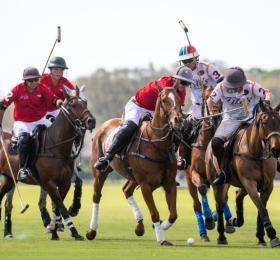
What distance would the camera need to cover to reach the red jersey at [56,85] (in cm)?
2125

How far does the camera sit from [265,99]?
696 inches

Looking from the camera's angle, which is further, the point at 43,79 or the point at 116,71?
the point at 116,71

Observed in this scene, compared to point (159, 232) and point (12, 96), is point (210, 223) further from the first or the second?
point (12, 96)

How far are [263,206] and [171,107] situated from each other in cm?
198

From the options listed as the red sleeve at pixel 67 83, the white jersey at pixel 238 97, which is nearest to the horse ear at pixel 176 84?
the white jersey at pixel 238 97

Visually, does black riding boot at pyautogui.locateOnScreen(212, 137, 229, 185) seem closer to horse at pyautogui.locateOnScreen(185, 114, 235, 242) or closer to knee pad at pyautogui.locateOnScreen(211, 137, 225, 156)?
knee pad at pyautogui.locateOnScreen(211, 137, 225, 156)

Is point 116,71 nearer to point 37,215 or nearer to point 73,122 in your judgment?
point 37,215

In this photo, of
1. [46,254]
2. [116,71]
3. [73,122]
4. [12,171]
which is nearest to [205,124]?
[73,122]

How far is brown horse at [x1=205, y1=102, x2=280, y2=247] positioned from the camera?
1712 cm

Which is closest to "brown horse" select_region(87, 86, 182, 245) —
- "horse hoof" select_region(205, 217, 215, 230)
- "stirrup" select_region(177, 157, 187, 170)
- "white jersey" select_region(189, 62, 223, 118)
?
"horse hoof" select_region(205, 217, 215, 230)

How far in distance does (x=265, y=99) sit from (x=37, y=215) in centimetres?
1236

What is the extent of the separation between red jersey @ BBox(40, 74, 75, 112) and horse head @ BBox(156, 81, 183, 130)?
3.65 meters

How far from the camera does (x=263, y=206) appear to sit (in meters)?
17.5

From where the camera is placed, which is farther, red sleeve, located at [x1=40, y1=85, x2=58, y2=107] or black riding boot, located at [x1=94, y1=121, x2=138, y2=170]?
red sleeve, located at [x1=40, y1=85, x2=58, y2=107]
